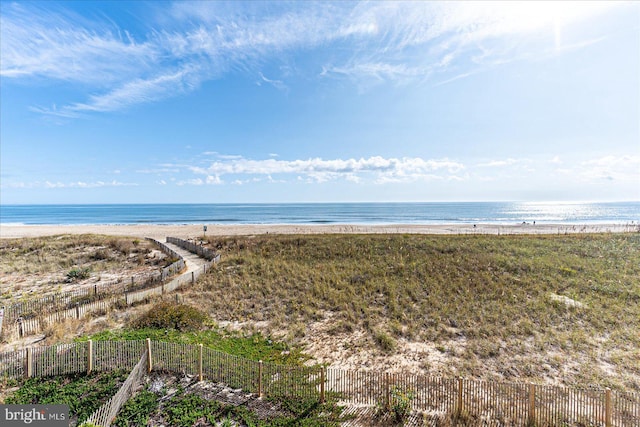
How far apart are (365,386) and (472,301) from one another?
9875 millimetres

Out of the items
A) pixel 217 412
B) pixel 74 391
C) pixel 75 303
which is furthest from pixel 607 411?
pixel 75 303

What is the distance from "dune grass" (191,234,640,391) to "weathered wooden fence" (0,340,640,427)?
167 centimetres

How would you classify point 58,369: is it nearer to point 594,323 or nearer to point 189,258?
point 189,258

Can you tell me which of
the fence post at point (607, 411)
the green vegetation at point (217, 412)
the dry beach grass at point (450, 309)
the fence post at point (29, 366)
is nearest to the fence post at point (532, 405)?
the fence post at point (607, 411)

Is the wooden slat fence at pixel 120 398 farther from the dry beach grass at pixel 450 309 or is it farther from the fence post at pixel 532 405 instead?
the fence post at pixel 532 405

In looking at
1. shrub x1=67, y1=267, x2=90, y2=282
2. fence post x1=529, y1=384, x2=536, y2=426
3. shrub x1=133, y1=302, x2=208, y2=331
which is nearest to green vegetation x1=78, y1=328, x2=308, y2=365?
shrub x1=133, y1=302, x2=208, y2=331

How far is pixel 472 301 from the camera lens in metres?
15.8

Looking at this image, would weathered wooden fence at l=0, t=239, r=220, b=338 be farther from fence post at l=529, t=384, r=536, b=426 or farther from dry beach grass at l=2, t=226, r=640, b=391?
fence post at l=529, t=384, r=536, b=426

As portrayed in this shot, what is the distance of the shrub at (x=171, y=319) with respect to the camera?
512 inches

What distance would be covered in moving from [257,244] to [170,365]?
23915mm

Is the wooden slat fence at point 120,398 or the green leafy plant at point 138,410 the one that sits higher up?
the wooden slat fence at point 120,398

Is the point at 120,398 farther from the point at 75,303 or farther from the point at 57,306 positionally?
the point at 57,306

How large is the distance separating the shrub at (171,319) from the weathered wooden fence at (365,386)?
2.77 m

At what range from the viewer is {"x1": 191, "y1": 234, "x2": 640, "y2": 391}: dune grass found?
10812mm
